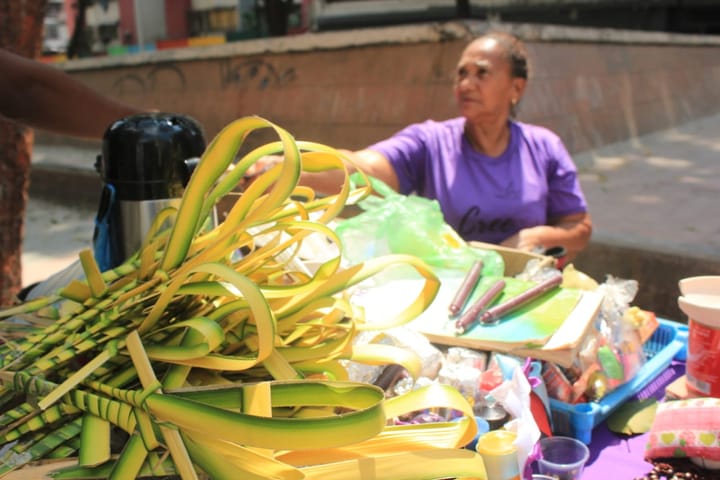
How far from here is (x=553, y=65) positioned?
6.23 metres

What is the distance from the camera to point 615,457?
1160mm

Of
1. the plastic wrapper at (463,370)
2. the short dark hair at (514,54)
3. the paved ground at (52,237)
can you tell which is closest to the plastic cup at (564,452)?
the plastic wrapper at (463,370)

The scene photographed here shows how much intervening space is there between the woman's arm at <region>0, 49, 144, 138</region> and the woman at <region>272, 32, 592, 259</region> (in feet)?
3.46

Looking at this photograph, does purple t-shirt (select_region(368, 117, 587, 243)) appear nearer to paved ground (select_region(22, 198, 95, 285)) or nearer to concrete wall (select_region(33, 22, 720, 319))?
concrete wall (select_region(33, 22, 720, 319))

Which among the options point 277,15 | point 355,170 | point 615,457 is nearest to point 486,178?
point 355,170

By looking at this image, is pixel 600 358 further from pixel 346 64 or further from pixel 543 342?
pixel 346 64

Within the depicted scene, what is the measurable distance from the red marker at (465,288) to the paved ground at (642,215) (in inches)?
94.7

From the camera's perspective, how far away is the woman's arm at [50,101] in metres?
1.42

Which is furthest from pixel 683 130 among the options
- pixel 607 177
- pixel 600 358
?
pixel 600 358

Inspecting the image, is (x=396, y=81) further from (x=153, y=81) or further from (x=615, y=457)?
(x=615, y=457)

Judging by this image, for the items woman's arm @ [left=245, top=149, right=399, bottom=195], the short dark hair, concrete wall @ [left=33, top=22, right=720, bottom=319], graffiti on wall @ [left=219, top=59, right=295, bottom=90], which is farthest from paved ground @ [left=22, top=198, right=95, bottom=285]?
the short dark hair

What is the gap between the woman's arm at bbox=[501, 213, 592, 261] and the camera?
2287 mm

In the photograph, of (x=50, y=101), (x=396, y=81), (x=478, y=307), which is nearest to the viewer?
(x=478, y=307)

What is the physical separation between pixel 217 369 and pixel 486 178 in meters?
1.83
